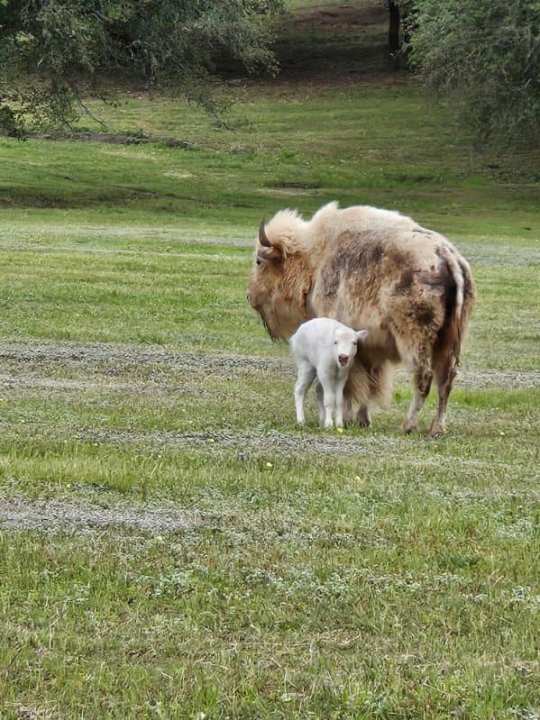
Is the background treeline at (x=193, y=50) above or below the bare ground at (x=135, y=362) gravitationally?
above

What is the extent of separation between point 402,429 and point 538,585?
6340 mm

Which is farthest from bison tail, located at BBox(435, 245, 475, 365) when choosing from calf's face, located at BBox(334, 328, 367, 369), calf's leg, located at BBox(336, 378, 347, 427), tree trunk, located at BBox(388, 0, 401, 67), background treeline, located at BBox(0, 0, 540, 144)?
tree trunk, located at BBox(388, 0, 401, 67)

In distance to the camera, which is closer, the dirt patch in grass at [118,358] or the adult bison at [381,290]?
the adult bison at [381,290]

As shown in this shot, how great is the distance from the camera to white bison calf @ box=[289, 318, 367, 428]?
13305 millimetres

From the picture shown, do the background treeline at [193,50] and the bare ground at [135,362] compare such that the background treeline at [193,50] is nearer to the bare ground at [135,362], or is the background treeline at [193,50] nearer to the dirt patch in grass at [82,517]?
the bare ground at [135,362]

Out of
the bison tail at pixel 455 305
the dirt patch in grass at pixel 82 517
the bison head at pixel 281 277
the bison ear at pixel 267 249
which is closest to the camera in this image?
the dirt patch in grass at pixel 82 517

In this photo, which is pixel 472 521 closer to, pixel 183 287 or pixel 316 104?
pixel 183 287

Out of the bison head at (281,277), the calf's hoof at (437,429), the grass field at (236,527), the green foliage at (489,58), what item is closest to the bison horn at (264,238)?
the bison head at (281,277)

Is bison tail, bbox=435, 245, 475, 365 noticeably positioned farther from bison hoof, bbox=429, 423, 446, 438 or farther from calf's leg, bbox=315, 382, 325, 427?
calf's leg, bbox=315, 382, 325, 427

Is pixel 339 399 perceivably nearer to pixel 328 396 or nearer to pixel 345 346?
pixel 328 396

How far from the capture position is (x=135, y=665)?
587cm

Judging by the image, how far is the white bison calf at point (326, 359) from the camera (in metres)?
13.3

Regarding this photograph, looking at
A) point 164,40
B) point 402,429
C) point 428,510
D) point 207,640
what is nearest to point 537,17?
point 164,40

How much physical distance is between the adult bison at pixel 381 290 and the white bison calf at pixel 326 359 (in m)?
0.31
